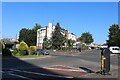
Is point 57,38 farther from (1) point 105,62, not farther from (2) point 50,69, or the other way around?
(1) point 105,62

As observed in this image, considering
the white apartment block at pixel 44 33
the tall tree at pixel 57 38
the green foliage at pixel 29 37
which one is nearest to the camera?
the tall tree at pixel 57 38

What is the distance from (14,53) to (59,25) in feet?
131

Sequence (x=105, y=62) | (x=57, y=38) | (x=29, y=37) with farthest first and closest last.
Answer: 1. (x=29, y=37)
2. (x=57, y=38)
3. (x=105, y=62)

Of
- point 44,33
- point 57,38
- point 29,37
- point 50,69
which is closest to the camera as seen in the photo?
point 50,69

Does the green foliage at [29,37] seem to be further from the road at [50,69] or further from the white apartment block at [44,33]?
the road at [50,69]

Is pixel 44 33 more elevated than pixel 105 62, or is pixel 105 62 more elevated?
Answer: pixel 44 33

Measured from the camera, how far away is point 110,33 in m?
78.2

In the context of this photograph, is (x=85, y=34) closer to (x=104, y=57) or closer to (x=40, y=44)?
(x=40, y=44)

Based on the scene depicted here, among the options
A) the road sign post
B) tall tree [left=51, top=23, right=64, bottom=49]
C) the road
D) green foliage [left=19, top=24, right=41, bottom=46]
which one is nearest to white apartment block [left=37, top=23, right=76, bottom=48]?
green foliage [left=19, top=24, right=41, bottom=46]

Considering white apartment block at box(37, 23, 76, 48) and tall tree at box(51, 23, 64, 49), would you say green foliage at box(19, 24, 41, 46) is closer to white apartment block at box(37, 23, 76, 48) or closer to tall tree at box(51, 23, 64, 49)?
white apartment block at box(37, 23, 76, 48)

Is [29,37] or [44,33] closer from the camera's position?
[44,33]

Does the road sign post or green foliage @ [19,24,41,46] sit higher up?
green foliage @ [19,24,41,46]

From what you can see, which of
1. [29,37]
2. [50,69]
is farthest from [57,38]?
[50,69]

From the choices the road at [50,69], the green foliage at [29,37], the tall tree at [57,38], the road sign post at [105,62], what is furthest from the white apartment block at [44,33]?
the road sign post at [105,62]
